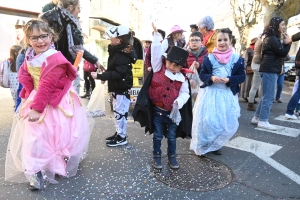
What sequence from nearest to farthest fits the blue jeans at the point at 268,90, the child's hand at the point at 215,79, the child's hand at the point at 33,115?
the child's hand at the point at 33,115 → the child's hand at the point at 215,79 → the blue jeans at the point at 268,90

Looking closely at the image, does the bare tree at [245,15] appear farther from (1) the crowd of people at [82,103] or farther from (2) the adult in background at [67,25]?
(2) the adult in background at [67,25]

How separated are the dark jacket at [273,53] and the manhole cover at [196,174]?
7.66 feet

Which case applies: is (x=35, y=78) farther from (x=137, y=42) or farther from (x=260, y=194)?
(x=137, y=42)

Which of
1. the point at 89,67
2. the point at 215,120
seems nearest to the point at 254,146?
the point at 215,120

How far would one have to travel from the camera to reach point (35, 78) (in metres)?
2.66

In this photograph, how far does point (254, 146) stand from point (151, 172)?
1933 mm

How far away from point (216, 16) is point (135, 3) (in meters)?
10.7

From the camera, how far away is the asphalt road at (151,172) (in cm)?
258

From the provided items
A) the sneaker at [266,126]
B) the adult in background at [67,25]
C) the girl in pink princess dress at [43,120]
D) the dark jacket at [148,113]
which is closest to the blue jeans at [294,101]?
the sneaker at [266,126]

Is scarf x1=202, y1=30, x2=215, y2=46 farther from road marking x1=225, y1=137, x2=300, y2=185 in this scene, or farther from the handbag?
the handbag

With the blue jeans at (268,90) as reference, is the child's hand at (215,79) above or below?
above

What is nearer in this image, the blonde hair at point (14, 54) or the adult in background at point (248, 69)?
the blonde hair at point (14, 54)

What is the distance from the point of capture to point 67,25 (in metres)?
3.19

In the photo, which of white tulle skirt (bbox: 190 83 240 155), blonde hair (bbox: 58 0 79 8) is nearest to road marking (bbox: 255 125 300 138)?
white tulle skirt (bbox: 190 83 240 155)
